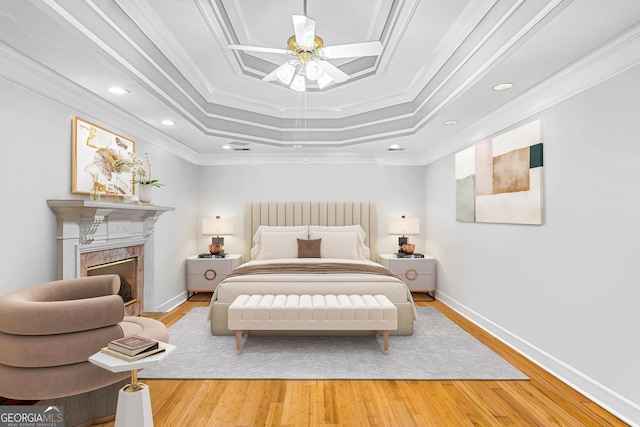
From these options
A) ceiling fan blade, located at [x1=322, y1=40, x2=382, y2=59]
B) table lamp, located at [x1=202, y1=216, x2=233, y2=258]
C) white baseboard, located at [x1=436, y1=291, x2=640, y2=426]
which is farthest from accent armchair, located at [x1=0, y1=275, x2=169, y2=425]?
table lamp, located at [x1=202, y1=216, x2=233, y2=258]

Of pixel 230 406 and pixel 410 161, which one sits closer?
pixel 230 406

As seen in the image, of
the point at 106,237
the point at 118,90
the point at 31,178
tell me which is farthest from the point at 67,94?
the point at 106,237

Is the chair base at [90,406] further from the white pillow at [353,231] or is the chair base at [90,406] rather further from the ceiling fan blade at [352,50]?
the white pillow at [353,231]

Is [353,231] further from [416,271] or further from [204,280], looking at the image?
[204,280]

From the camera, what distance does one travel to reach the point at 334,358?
3.11m

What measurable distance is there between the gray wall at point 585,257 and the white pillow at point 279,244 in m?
2.67

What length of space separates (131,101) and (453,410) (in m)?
3.61

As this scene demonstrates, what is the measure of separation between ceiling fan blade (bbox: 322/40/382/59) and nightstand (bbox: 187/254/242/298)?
11.8ft

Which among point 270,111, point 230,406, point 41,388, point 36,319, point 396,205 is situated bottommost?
point 230,406

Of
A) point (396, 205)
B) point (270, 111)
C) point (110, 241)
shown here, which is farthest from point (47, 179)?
point (396, 205)

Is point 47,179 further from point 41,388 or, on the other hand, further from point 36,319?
point 41,388

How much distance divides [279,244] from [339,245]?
2.84 ft

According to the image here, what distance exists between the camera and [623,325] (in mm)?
2221

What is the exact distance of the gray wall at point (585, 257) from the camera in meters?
2.20
